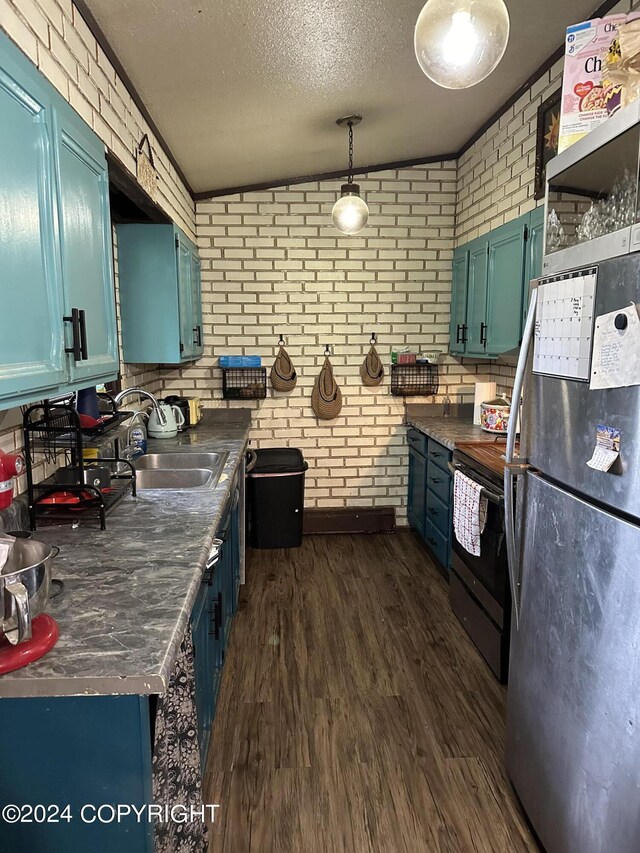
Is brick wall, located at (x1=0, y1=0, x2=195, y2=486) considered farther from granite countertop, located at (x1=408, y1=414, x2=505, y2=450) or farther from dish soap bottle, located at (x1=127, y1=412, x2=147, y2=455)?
granite countertop, located at (x1=408, y1=414, x2=505, y2=450)

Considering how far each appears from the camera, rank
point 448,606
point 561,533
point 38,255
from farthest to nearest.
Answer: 1. point 448,606
2. point 561,533
3. point 38,255

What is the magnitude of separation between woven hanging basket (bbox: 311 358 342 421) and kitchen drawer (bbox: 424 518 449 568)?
1144 mm

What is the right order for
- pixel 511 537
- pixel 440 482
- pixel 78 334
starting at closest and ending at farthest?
pixel 78 334 < pixel 511 537 < pixel 440 482

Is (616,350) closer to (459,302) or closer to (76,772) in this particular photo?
(76,772)

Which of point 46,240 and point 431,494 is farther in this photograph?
point 431,494

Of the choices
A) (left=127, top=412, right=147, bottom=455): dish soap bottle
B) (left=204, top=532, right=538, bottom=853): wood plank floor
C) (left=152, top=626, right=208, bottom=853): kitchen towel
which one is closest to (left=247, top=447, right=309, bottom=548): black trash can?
(left=204, top=532, right=538, bottom=853): wood plank floor

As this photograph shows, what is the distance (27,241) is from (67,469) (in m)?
1.09

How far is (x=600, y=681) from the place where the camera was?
1.36m

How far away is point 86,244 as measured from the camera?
5.58ft

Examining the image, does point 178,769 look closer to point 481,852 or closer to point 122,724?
point 122,724

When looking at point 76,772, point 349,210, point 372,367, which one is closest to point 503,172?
point 349,210

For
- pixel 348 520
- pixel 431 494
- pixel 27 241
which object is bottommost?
pixel 348 520

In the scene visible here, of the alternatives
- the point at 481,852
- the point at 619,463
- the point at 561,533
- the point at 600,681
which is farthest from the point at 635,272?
the point at 481,852

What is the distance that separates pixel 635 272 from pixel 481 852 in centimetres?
174
